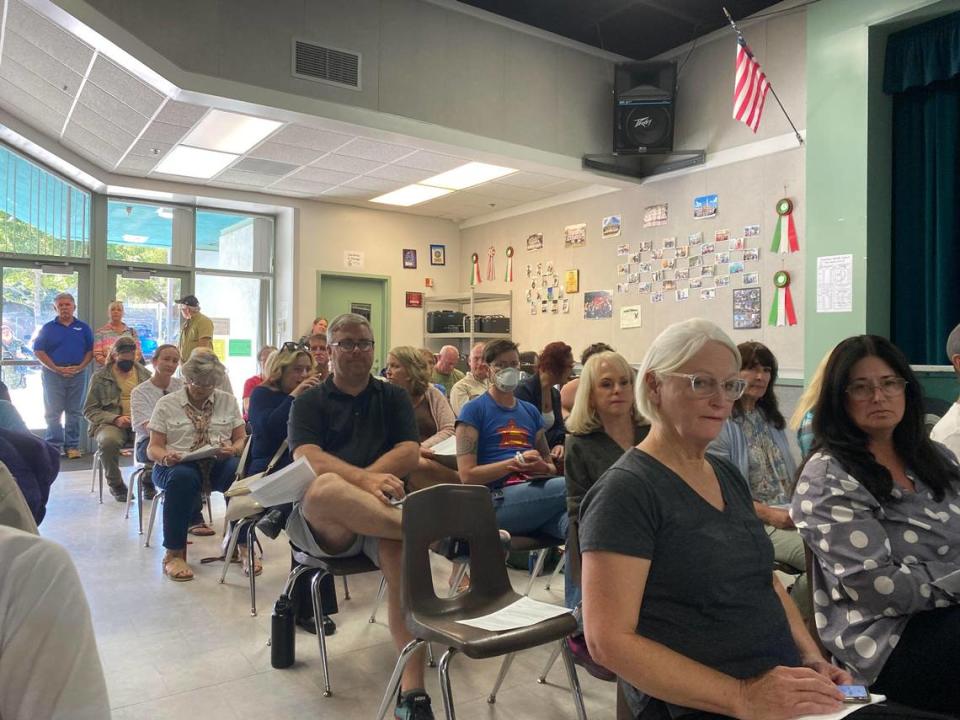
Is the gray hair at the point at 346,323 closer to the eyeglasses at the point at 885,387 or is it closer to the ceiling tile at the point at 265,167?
the eyeglasses at the point at 885,387

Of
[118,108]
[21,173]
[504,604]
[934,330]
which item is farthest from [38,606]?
[21,173]

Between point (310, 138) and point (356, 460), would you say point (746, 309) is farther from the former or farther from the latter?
point (356, 460)

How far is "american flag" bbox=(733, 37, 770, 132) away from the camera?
535 cm

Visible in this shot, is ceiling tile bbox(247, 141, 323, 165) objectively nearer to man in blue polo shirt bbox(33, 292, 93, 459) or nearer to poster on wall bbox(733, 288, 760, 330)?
man in blue polo shirt bbox(33, 292, 93, 459)

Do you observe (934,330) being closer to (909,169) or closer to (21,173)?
(909,169)

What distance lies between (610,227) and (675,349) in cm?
630

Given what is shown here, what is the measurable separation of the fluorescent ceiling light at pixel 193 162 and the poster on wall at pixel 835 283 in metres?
5.28

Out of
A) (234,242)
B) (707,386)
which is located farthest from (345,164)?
(707,386)

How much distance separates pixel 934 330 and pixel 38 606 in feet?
17.3

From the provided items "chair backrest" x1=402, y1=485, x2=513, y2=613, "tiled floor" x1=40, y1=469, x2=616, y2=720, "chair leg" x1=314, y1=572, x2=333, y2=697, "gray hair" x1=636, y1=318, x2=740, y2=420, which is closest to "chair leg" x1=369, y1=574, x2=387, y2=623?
"tiled floor" x1=40, y1=469, x2=616, y2=720

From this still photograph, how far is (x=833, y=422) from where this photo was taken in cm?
180

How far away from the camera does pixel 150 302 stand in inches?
323

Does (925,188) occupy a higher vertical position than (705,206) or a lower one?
lower

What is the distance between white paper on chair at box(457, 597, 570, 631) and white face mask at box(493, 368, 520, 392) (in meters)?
1.25
